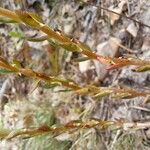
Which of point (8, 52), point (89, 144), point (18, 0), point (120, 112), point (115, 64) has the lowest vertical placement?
point (89, 144)

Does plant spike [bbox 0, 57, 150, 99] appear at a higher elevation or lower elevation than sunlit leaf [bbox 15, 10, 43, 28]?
lower

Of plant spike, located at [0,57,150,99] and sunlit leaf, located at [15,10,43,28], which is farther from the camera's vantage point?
plant spike, located at [0,57,150,99]

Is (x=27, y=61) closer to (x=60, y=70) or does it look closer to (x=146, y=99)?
(x=60, y=70)

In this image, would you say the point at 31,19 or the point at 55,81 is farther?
the point at 55,81

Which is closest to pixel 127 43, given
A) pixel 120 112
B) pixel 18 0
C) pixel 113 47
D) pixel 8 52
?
pixel 113 47

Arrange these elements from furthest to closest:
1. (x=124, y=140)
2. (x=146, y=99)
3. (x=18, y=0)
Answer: (x=18, y=0)
(x=124, y=140)
(x=146, y=99)

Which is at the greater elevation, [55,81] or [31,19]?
[31,19]

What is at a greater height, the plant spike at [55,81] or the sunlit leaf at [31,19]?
the sunlit leaf at [31,19]

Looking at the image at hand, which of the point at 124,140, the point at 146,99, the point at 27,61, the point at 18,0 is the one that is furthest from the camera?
the point at 27,61

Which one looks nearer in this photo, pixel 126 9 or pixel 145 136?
pixel 145 136

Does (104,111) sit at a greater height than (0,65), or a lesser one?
lesser

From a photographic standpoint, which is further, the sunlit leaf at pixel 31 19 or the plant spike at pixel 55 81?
the plant spike at pixel 55 81
